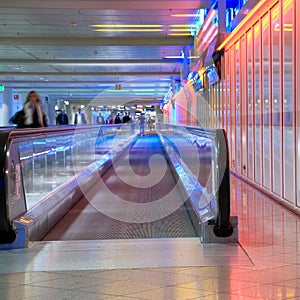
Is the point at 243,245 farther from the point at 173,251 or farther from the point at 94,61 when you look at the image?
the point at 94,61

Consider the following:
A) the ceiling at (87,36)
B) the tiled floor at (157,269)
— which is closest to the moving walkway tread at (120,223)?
the tiled floor at (157,269)

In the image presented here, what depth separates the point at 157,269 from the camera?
3.53 m

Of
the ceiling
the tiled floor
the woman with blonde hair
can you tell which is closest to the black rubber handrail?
the tiled floor

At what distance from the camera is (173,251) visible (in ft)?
13.1

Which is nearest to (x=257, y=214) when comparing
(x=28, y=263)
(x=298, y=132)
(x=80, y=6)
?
(x=298, y=132)

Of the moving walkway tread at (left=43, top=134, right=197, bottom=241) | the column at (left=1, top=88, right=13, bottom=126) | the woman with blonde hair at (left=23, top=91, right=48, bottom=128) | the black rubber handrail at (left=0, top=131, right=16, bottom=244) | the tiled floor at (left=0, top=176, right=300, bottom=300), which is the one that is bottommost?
the moving walkway tread at (left=43, top=134, right=197, bottom=241)

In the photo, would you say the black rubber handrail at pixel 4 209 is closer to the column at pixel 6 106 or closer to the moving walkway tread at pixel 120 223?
the moving walkway tread at pixel 120 223

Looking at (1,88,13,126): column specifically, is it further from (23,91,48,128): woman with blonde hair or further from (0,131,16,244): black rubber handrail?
(0,131,16,244): black rubber handrail

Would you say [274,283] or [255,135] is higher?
[255,135]

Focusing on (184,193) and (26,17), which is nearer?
(184,193)

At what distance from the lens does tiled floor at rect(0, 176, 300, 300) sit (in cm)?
307

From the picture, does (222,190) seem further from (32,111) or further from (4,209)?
(32,111)

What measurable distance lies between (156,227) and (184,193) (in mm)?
1897

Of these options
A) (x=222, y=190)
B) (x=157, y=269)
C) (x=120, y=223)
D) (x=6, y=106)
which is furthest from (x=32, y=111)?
(x=6, y=106)
